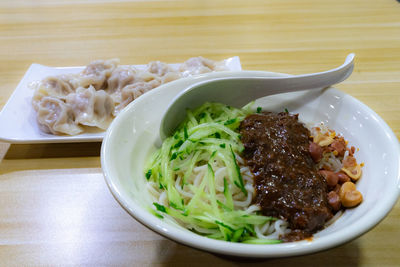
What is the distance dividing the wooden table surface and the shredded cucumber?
0.88 ft

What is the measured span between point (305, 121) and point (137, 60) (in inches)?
74.0

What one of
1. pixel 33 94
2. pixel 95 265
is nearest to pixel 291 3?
pixel 33 94

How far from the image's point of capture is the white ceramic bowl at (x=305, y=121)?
0.98 metres

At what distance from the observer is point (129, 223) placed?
1.60 m

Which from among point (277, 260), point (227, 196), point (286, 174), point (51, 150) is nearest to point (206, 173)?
point (227, 196)

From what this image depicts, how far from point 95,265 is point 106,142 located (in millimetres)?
552

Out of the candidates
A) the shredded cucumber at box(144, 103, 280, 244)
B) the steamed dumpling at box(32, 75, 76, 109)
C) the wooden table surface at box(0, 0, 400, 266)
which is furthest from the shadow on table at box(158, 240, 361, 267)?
the steamed dumpling at box(32, 75, 76, 109)

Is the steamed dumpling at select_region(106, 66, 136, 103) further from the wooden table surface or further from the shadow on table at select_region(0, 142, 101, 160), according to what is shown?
the shadow on table at select_region(0, 142, 101, 160)

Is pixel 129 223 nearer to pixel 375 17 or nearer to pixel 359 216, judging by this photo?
pixel 359 216

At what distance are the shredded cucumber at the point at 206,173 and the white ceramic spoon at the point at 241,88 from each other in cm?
5

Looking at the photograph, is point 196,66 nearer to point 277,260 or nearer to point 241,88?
point 241,88

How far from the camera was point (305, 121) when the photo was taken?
67.9 inches

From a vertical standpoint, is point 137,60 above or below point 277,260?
above

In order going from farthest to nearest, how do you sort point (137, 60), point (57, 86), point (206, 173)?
point (137, 60) → point (57, 86) → point (206, 173)
